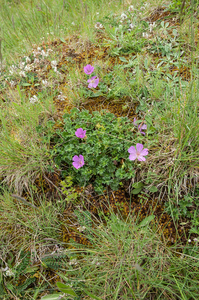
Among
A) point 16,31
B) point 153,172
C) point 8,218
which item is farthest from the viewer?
point 16,31

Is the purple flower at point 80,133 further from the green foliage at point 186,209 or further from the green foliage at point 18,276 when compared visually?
the green foliage at point 18,276

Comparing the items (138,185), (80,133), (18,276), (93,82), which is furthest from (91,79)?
(18,276)

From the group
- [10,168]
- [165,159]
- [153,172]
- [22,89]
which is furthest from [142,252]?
[22,89]

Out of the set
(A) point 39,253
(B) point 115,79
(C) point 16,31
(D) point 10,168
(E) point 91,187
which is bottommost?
(A) point 39,253

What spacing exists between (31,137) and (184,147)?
1.57m

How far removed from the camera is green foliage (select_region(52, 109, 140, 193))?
81.5 inches

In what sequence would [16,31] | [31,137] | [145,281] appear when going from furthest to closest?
[16,31] < [31,137] < [145,281]

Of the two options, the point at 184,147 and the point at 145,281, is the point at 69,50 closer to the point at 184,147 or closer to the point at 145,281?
the point at 184,147

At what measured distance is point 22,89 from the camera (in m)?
2.91

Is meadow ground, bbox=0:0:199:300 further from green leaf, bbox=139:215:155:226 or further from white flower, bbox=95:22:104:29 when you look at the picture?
white flower, bbox=95:22:104:29

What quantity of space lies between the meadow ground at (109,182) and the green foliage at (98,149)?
0.01 metres

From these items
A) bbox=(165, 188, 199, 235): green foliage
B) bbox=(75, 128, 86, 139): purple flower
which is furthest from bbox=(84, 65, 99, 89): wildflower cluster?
bbox=(165, 188, 199, 235): green foliage

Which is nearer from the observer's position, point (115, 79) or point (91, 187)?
point (91, 187)

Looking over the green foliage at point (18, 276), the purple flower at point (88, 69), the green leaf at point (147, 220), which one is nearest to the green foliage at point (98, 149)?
the green leaf at point (147, 220)
